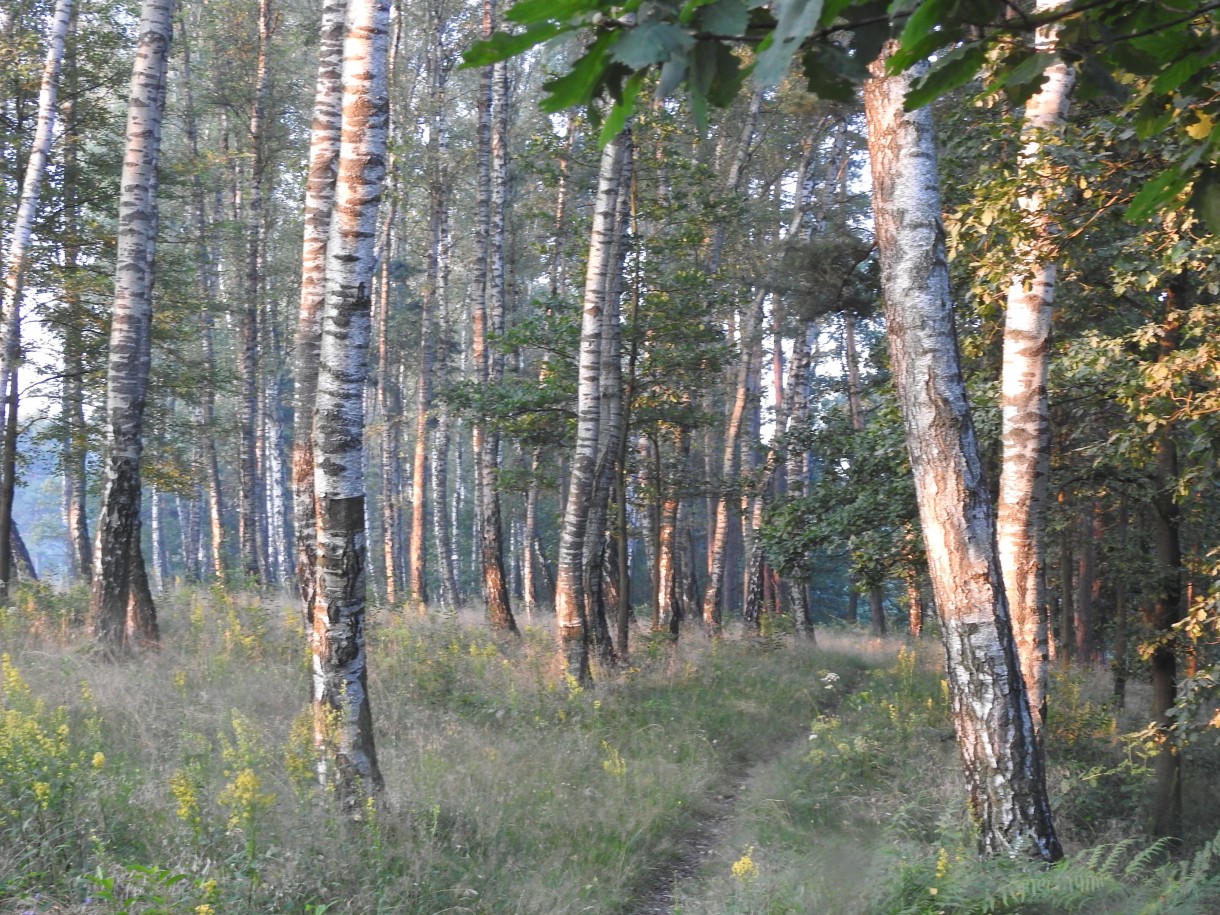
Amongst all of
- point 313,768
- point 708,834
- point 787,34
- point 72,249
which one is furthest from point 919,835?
point 72,249

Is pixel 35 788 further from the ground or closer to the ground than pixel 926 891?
further from the ground

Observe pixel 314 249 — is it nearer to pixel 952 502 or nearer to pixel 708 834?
pixel 952 502

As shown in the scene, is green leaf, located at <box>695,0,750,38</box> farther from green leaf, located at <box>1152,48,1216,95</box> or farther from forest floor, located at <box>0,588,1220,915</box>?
forest floor, located at <box>0,588,1220,915</box>

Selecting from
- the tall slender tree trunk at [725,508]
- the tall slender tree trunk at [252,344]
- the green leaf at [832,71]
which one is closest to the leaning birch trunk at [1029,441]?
the green leaf at [832,71]

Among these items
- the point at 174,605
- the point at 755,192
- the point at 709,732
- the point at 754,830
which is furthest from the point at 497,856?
the point at 755,192

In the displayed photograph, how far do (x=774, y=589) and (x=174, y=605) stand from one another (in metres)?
19.3

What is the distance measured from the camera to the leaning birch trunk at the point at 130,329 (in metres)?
9.38

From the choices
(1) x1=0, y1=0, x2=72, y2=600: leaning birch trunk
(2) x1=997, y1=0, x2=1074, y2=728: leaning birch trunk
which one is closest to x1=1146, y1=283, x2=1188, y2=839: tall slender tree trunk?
(2) x1=997, y1=0, x2=1074, y2=728: leaning birch trunk

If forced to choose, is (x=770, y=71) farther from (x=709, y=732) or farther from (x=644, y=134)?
(x=644, y=134)

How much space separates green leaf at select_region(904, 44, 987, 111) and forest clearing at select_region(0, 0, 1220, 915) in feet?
0.04

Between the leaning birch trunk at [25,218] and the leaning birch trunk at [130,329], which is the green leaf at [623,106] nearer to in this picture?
the leaning birch trunk at [130,329]

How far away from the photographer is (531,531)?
79.8ft

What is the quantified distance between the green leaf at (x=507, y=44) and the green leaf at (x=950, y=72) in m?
0.77

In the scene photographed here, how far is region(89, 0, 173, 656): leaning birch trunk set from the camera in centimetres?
938
